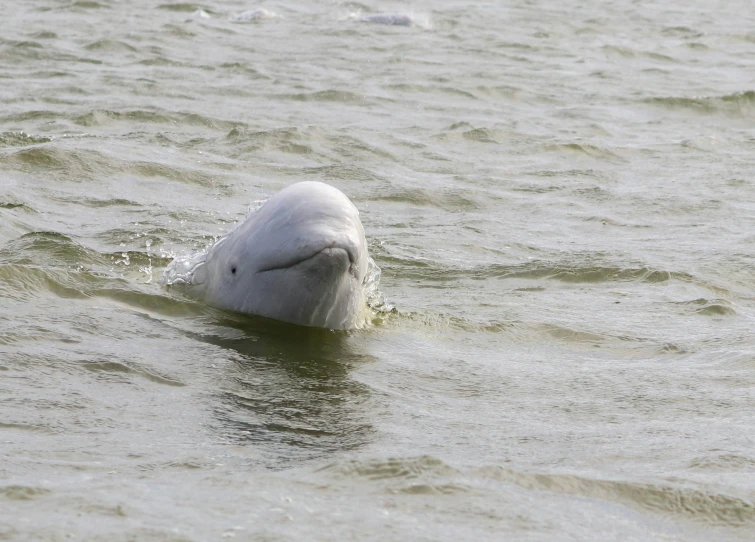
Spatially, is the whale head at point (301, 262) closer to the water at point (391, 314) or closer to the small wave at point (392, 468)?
the water at point (391, 314)

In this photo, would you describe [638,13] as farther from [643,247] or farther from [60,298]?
[60,298]

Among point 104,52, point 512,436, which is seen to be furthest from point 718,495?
point 104,52

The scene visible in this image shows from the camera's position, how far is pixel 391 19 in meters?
22.0

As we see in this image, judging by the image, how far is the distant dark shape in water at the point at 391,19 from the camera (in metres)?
21.9

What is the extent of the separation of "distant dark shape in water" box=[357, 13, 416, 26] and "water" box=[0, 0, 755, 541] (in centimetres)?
472

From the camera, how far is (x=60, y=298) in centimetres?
640

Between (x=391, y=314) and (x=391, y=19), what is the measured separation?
52.5 feet

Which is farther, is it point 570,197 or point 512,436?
point 570,197

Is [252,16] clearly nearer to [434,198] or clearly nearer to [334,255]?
[434,198]

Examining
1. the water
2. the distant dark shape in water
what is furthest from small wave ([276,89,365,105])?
the distant dark shape in water

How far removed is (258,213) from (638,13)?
20257mm

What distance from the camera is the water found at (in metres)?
3.85

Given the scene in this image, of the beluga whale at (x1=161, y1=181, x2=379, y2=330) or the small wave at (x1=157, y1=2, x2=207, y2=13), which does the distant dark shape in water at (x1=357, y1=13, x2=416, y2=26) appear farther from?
the beluga whale at (x1=161, y1=181, x2=379, y2=330)

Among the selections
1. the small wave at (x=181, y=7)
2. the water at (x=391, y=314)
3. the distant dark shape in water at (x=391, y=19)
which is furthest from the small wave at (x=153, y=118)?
the distant dark shape in water at (x=391, y=19)
